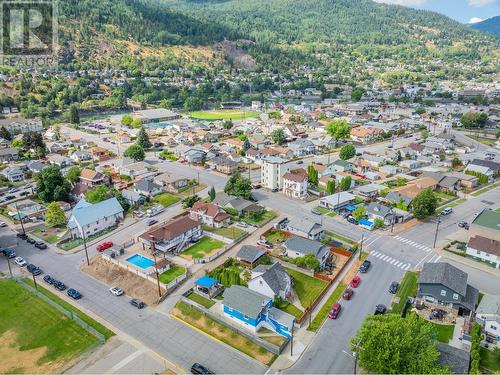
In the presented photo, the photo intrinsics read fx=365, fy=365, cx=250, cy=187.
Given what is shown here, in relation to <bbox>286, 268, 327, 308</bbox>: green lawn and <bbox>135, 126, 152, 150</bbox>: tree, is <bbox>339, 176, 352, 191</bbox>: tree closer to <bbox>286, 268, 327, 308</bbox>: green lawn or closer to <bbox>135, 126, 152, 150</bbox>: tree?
<bbox>286, 268, 327, 308</bbox>: green lawn

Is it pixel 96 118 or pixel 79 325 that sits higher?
pixel 96 118

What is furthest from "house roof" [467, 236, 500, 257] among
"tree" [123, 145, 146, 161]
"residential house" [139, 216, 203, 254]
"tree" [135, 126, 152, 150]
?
"tree" [135, 126, 152, 150]

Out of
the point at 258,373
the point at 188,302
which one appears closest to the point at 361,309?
the point at 258,373

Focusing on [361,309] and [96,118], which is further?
[96,118]

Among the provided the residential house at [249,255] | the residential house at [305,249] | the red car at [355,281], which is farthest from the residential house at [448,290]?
the residential house at [249,255]

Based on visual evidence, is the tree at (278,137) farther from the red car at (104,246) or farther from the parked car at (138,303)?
the parked car at (138,303)

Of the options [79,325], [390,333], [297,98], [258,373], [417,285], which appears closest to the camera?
[390,333]

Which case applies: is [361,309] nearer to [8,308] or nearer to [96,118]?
[8,308]
